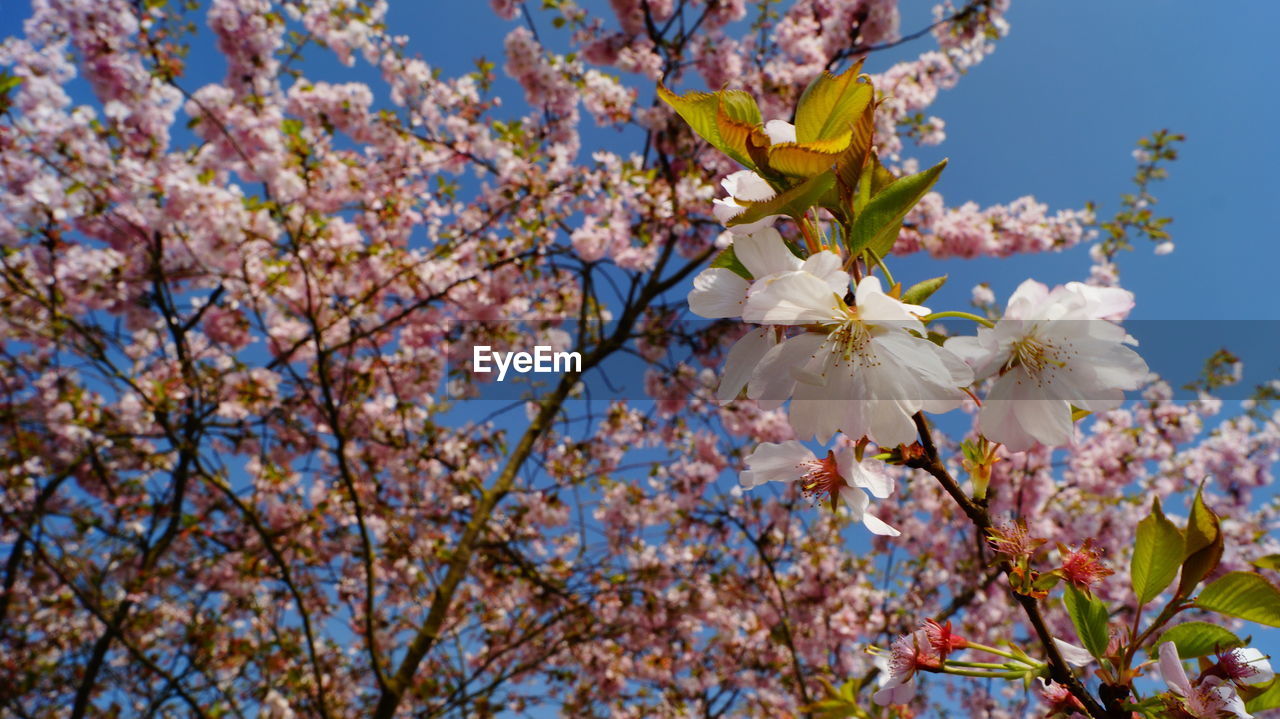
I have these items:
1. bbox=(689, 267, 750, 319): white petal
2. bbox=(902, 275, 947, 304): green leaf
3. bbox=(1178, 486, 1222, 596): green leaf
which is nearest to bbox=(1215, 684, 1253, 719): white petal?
bbox=(1178, 486, 1222, 596): green leaf

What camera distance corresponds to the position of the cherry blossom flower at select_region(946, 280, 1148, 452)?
52 centimetres

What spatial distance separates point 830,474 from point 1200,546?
0.30 meters

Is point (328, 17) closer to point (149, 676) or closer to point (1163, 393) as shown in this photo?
point (149, 676)

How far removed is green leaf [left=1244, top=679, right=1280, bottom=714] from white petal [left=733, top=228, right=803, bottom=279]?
56 centimetres

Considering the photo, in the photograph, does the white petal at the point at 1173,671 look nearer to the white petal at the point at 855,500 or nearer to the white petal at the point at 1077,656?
the white petal at the point at 1077,656

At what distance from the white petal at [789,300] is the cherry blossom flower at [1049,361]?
126 mm

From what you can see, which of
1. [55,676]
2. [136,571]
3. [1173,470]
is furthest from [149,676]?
[1173,470]

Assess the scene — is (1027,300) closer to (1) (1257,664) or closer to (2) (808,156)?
(2) (808,156)

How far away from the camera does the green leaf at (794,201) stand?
0.47m

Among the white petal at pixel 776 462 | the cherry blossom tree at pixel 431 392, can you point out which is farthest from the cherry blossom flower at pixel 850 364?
the cherry blossom tree at pixel 431 392

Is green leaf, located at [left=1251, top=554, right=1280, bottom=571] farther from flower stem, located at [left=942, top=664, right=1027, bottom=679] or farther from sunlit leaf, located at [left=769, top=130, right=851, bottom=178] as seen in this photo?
sunlit leaf, located at [left=769, top=130, right=851, bottom=178]

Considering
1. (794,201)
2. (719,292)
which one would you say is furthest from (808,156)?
(719,292)

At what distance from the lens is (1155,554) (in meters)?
0.53

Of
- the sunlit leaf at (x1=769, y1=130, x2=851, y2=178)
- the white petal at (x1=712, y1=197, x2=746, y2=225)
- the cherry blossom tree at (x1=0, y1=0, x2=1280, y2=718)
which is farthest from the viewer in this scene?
the cherry blossom tree at (x1=0, y1=0, x2=1280, y2=718)
